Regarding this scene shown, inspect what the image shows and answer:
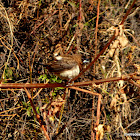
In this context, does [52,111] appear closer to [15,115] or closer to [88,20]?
[15,115]

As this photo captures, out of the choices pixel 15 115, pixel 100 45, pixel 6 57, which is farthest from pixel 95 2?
pixel 15 115

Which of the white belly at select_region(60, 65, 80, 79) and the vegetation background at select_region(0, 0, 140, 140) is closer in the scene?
the white belly at select_region(60, 65, 80, 79)

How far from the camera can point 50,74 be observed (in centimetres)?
297

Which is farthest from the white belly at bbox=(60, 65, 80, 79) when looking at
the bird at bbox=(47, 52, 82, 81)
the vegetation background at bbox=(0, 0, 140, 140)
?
the vegetation background at bbox=(0, 0, 140, 140)

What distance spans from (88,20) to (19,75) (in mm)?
1429

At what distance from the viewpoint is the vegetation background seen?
293cm

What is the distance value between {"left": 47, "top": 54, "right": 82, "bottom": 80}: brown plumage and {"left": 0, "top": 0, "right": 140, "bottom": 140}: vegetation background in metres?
0.70

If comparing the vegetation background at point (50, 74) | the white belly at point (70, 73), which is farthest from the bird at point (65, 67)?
the vegetation background at point (50, 74)

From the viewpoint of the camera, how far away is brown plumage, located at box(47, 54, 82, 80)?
2104mm

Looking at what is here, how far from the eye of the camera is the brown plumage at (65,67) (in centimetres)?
210

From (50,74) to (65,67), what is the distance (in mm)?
860

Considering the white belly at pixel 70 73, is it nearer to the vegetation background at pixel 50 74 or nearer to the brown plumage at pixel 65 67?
the brown plumage at pixel 65 67

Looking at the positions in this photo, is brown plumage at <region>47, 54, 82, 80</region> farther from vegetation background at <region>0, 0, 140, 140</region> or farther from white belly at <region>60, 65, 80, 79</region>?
vegetation background at <region>0, 0, 140, 140</region>

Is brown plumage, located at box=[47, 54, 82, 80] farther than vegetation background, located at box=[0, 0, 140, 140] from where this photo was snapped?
No
